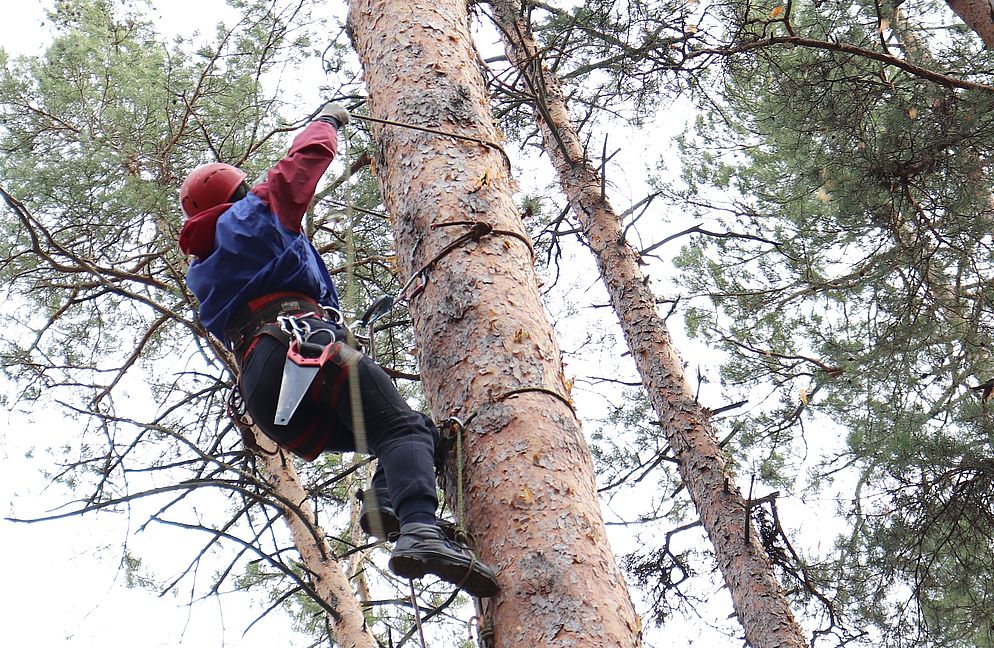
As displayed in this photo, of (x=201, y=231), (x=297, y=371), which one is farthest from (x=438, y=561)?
(x=201, y=231)

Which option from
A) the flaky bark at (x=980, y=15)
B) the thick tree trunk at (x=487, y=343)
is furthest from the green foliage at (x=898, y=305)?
the thick tree trunk at (x=487, y=343)

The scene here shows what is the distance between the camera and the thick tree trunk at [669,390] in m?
4.71

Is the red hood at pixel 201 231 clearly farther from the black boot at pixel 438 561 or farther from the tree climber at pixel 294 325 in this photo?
the black boot at pixel 438 561

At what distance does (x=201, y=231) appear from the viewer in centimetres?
273

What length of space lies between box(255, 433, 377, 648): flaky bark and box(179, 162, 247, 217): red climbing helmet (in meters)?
2.51

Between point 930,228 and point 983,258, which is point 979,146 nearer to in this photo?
point 930,228

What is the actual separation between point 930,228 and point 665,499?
3.29 metres

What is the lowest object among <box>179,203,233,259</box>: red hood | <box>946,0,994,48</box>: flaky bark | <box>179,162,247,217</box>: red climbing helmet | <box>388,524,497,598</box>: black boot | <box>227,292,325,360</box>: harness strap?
<box>388,524,497,598</box>: black boot

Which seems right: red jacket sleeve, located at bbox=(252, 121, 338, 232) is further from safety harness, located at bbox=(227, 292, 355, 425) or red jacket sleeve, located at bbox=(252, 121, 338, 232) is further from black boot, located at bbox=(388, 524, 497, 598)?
black boot, located at bbox=(388, 524, 497, 598)

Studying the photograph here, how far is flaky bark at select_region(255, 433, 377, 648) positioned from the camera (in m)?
5.19

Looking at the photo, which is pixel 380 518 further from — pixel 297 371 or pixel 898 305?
pixel 898 305

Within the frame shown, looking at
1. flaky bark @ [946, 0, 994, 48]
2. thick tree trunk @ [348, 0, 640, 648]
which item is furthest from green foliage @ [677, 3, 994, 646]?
thick tree trunk @ [348, 0, 640, 648]

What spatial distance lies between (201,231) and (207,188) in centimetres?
16

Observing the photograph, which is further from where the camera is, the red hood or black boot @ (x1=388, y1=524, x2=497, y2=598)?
the red hood
